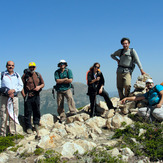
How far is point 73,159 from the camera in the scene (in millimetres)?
6312

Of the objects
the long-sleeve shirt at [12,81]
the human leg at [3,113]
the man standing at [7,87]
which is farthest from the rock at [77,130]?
the long-sleeve shirt at [12,81]

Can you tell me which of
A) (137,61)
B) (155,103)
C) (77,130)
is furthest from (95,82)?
(155,103)

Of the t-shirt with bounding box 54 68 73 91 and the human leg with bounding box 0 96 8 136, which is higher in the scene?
the t-shirt with bounding box 54 68 73 91

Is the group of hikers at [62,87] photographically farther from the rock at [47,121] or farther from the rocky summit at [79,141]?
the rocky summit at [79,141]

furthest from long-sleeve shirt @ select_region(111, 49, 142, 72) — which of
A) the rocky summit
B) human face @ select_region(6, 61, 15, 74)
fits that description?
human face @ select_region(6, 61, 15, 74)

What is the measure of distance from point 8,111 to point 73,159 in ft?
13.8

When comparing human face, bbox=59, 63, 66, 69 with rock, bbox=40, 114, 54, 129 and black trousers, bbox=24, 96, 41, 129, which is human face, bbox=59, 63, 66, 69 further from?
rock, bbox=40, 114, 54, 129

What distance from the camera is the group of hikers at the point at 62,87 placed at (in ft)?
28.3

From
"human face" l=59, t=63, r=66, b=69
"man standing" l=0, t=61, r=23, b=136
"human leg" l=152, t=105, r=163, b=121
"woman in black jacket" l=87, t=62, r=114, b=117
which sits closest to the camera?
"man standing" l=0, t=61, r=23, b=136

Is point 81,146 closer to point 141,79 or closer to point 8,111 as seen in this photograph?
point 8,111

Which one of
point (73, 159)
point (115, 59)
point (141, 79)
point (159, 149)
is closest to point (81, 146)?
point (73, 159)

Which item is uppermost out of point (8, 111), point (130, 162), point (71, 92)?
point (71, 92)

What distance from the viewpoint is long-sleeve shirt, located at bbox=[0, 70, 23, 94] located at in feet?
28.1

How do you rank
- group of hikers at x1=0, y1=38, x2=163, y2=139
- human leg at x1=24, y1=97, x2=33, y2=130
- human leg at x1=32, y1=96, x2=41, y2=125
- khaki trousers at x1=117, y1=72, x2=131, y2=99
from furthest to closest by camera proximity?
1. khaki trousers at x1=117, y1=72, x2=131, y2=99
2. human leg at x1=32, y1=96, x2=41, y2=125
3. human leg at x1=24, y1=97, x2=33, y2=130
4. group of hikers at x1=0, y1=38, x2=163, y2=139
